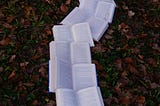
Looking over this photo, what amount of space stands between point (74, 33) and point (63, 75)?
28.7 inches

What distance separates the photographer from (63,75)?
12.2ft

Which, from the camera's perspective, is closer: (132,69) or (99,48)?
(132,69)

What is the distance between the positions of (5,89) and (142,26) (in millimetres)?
2093

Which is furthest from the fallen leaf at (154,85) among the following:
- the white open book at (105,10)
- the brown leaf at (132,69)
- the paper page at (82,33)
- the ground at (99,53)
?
the white open book at (105,10)

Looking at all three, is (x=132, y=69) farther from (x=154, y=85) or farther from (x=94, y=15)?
(x=94, y=15)

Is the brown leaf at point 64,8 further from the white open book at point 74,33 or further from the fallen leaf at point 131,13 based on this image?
the fallen leaf at point 131,13

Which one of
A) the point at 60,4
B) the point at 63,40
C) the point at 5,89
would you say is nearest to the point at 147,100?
the point at 63,40

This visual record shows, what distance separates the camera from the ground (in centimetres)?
363

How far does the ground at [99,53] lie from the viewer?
3631 millimetres

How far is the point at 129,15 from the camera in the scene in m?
4.72

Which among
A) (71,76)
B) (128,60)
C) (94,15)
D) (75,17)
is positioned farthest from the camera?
(94,15)

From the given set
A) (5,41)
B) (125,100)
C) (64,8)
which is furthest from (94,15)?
(125,100)

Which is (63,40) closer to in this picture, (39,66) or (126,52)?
(39,66)

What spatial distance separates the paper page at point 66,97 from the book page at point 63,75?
0.09 meters
